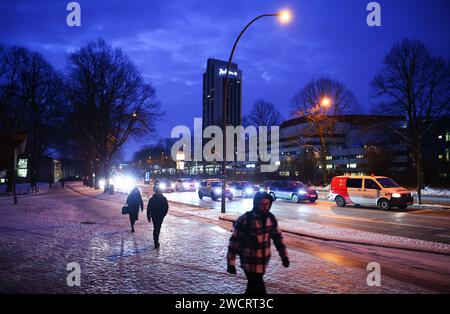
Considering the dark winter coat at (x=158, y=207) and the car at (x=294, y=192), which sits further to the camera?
the car at (x=294, y=192)

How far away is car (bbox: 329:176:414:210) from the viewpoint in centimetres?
2100

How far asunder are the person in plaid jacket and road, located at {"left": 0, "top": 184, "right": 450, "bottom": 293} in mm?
1735

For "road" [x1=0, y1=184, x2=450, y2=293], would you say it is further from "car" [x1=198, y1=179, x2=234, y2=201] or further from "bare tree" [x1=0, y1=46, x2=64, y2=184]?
"bare tree" [x1=0, y1=46, x2=64, y2=184]

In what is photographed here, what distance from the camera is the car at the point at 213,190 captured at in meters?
28.7

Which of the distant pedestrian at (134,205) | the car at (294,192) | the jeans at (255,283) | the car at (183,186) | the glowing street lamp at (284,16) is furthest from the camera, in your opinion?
the car at (183,186)

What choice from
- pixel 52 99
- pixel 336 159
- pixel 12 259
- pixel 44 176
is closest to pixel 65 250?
pixel 12 259

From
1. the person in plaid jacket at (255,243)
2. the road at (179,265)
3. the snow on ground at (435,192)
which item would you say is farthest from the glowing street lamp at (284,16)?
the snow on ground at (435,192)

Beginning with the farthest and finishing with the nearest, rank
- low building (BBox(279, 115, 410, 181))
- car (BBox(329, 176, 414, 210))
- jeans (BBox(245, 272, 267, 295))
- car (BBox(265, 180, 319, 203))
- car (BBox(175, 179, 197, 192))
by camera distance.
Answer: car (BBox(175, 179, 197, 192)) < low building (BBox(279, 115, 410, 181)) < car (BBox(265, 180, 319, 203)) < car (BBox(329, 176, 414, 210)) < jeans (BBox(245, 272, 267, 295))

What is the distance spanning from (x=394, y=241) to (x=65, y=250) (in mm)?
→ 9706

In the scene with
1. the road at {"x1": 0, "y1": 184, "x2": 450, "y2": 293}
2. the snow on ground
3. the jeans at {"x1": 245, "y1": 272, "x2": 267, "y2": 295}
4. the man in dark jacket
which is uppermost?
the man in dark jacket

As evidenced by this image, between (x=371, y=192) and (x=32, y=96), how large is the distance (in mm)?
41477

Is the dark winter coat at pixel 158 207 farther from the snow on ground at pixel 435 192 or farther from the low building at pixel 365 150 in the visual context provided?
the low building at pixel 365 150

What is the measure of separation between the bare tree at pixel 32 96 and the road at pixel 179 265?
33.1 metres

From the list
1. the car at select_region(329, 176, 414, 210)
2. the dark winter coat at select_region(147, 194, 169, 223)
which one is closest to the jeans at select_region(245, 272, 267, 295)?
the dark winter coat at select_region(147, 194, 169, 223)
